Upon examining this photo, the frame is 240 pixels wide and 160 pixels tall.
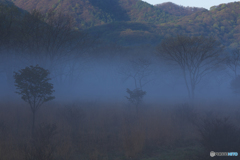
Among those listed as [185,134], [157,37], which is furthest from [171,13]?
[185,134]

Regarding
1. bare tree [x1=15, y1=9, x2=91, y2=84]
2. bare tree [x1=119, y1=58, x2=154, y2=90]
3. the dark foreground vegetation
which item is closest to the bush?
the dark foreground vegetation

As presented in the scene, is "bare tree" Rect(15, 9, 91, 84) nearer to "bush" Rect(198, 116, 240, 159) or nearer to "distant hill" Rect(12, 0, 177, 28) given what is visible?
"bush" Rect(198, 116, 240, 159)

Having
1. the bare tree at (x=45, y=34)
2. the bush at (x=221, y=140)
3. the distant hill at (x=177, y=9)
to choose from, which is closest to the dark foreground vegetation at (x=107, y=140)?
the bush at (x=221, y=140)

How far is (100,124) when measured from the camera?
399 inches

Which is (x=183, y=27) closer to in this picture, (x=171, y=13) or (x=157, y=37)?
(x=157, y=37)

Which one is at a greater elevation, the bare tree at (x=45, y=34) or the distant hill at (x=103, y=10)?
the distant hill at (x=103, y=10)

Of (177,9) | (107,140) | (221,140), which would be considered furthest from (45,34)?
(177,9)

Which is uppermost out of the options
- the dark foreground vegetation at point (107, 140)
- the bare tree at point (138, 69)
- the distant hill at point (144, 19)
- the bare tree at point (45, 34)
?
the distant hill at point (144, 19)

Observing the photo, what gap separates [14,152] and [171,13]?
126 meters

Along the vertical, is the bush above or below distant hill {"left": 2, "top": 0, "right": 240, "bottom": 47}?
below

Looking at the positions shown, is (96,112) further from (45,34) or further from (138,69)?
(138,69)

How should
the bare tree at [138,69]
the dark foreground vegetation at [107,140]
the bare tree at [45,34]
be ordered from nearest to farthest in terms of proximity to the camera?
the dark foreground vegetation at [107,140] → the bare tree at [45,34] → the bare tree at [138,69]

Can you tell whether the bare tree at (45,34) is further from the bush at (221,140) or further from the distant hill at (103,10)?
the distant hill at (103,10)

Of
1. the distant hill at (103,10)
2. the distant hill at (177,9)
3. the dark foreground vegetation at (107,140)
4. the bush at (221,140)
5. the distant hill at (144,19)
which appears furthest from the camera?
the distant hill at (177,9)
